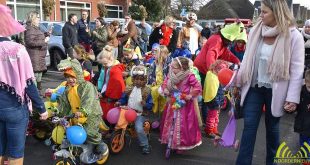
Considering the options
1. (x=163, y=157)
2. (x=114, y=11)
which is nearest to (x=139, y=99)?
(x=163, y=157)

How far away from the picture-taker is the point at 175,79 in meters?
4.62

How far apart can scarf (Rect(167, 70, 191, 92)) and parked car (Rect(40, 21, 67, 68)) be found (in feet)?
25.8

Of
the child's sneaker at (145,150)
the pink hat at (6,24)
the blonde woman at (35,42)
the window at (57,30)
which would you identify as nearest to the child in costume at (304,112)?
the child's sneaker at (145,150)

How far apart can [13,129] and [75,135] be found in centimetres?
89

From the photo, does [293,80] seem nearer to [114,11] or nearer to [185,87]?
[185,87]

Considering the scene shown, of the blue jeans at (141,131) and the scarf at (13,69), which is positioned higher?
the scarf at (13,69)

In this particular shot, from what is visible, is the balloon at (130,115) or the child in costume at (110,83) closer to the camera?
the balloon at (130,115)

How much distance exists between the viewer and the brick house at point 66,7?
21.6 m

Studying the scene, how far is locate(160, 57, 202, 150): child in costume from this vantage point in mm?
4605

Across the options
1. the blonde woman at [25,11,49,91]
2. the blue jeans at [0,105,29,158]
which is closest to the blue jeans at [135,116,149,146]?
the blue jeans at [0,105,29,158]

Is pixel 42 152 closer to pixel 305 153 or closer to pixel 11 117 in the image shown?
pixel 11 117
